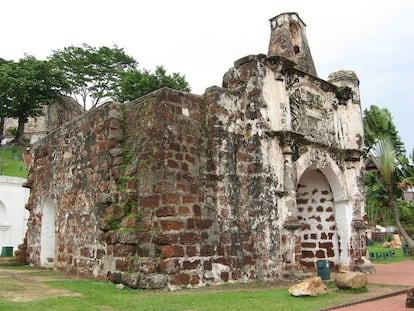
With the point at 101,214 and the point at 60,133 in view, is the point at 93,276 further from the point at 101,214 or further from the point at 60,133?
the point at 60,133

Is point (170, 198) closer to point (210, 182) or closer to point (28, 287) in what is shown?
point (210, 182)

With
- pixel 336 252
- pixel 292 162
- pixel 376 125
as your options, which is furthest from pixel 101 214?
Answer: pixel 376 125

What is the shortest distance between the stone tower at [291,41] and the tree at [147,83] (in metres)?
14.8

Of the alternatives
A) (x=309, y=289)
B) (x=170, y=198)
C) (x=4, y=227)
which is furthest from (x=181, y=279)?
(x=4, y=227)

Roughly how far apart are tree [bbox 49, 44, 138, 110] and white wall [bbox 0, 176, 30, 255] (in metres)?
13.2

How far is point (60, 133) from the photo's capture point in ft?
38.7

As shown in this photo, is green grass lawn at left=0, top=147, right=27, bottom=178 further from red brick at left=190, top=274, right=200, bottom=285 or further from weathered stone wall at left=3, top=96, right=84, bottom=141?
red brick at left=190, top=274, right=200, bottom=285

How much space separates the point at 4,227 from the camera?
23.8 metres

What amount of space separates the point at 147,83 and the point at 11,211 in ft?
34.9

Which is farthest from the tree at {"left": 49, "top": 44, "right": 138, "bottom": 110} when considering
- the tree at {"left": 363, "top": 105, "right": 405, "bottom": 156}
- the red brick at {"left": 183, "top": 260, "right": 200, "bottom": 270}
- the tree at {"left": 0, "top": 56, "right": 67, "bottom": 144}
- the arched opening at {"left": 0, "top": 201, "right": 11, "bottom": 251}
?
the red brick at {"left": 183, "top": 260, "right": 200, "bottom": 270}

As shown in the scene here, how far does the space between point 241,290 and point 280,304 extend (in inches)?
59.5

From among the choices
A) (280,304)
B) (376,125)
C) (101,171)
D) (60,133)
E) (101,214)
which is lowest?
(280,304)

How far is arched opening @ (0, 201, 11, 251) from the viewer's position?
78.1ft

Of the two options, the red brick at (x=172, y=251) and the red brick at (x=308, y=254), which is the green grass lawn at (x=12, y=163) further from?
the red brick at (x=172, y=251)
